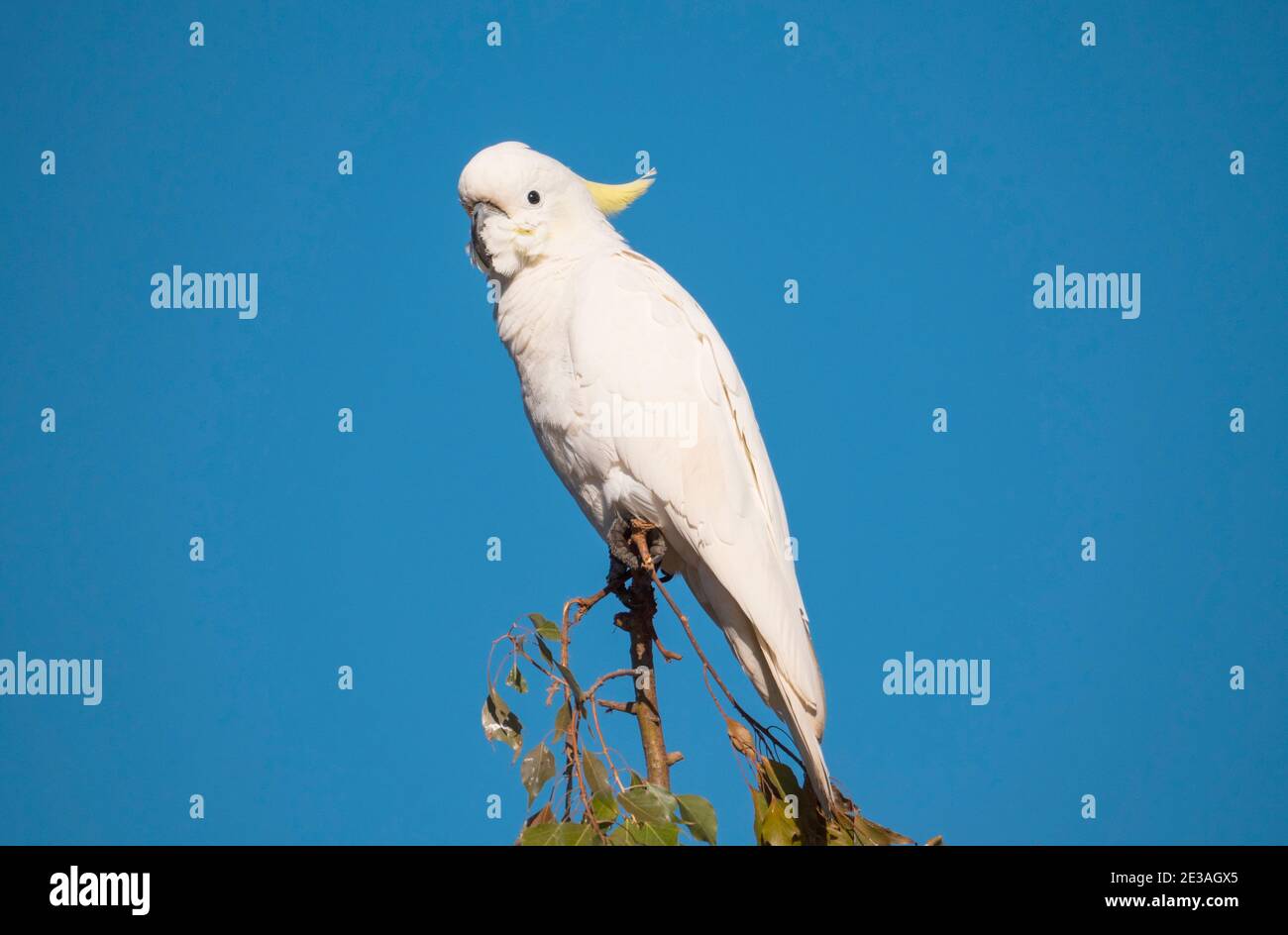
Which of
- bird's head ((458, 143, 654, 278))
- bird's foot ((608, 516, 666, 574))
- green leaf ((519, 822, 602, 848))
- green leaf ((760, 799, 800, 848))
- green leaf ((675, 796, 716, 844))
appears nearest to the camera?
green leaf ((519, 822, 602, 848))

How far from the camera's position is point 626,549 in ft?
8.67

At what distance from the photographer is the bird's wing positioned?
2.58m

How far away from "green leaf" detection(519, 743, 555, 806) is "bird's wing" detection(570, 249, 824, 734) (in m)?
0.64

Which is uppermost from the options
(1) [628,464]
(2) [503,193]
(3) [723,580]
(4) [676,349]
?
(2) [503,193]

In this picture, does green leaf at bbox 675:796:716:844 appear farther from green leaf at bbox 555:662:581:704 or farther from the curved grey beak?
the curved grey beak

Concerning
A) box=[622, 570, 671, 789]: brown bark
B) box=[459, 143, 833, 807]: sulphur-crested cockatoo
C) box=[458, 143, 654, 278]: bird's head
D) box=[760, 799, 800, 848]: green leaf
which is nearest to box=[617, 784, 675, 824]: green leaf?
box=[622, 570, 671, 789]: brown bark

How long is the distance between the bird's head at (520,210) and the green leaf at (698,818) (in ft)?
4.74

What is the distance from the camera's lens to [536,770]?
2107mm

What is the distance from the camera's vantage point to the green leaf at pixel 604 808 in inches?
78.6

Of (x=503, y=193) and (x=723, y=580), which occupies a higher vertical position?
(x=503, y=193)

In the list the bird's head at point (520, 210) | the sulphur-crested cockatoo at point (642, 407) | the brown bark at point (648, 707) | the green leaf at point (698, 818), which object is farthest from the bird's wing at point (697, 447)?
the green leaf at point (698, 818)
